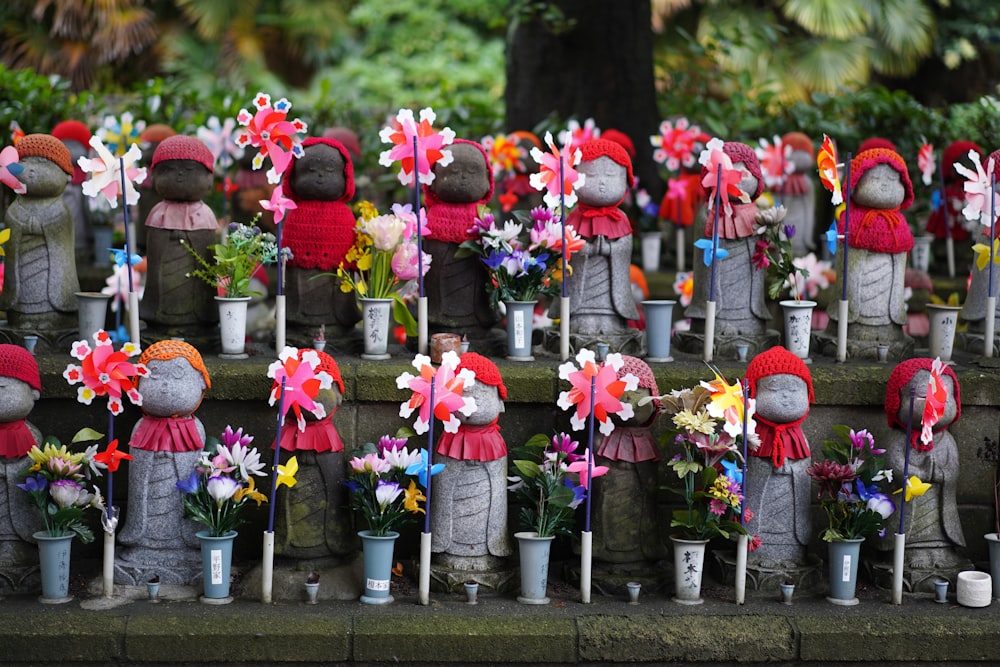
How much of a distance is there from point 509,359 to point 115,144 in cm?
233

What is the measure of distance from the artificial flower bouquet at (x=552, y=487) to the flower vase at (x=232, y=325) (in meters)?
1.25

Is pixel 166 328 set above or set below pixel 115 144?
below

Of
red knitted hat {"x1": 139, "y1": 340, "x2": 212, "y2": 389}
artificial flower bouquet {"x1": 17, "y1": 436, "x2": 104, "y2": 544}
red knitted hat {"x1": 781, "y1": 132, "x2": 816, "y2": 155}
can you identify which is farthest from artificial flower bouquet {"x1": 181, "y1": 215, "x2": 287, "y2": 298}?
red knitted hat {"x1": 781, "y1": 132, "x2": 816, "y2": 155}

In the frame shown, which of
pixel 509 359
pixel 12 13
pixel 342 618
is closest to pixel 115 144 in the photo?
pixel 509 359

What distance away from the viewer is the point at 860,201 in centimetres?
522

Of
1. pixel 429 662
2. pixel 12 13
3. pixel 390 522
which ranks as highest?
pixel 12 13

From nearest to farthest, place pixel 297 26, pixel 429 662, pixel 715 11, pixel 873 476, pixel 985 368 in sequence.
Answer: pixel 429 662 → pixel 873 476 → pixel 985 368 → pixel 715 11 → pixel 297 26

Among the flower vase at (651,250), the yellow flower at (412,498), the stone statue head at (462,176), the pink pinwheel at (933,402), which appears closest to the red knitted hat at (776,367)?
the pink pinwheel at (933,402)

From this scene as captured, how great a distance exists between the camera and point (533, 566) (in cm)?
455

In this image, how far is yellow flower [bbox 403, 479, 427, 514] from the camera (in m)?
4.55

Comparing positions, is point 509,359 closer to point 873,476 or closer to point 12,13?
point 873,476

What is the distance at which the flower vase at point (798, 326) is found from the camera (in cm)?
518

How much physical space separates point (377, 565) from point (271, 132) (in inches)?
67.4

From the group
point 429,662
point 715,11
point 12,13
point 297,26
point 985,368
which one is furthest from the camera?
point 297,26
